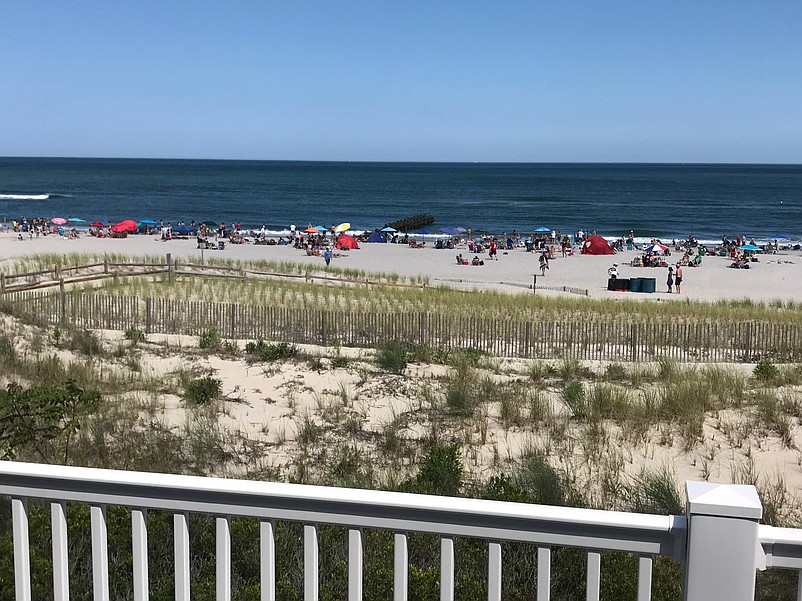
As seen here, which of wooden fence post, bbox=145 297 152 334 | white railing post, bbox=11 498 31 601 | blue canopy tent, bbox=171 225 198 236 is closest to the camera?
white railing post, bbox=11 498 31 601

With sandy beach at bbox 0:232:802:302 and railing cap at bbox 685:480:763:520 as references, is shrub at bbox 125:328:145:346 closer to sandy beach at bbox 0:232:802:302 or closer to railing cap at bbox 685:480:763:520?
railing cap at bbox 685:480:763:520

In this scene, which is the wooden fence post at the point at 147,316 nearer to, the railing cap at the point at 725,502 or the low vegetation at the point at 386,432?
the low vegetation at the point at 386,432

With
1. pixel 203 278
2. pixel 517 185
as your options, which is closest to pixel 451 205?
pixel 517 185

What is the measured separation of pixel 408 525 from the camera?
2.31 metres

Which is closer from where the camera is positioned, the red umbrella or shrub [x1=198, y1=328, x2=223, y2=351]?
shrub [x1=198, y1=328, x2=223, y2=351]

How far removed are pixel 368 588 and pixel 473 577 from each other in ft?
1.52

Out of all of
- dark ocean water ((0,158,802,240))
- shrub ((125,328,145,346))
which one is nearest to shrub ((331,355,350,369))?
shrub ((125,328,145,346))

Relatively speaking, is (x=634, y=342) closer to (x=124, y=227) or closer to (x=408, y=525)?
(x=408, y=525)

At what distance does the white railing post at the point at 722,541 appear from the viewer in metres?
2.07

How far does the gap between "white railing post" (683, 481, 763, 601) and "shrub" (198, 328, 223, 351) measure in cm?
1285

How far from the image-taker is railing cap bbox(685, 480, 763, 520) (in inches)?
81.0

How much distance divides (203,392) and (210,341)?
3.80m

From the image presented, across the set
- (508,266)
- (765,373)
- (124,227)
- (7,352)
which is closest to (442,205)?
(124,227)

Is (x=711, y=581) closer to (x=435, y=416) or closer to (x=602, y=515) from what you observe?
(x=602, y=515)
